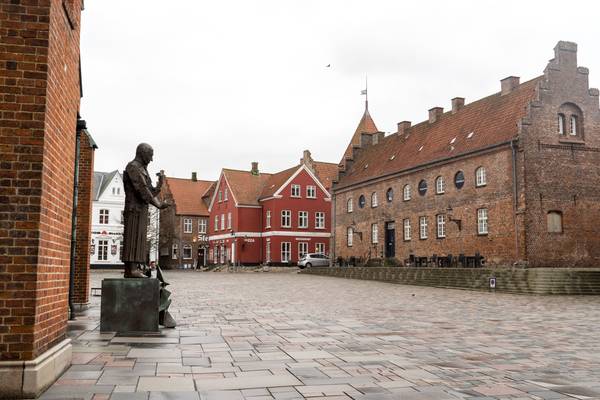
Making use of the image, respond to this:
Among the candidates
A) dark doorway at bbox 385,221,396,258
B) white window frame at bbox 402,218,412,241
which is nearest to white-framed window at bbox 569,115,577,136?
white window frame at bbox 402,218,412,241

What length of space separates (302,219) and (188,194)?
20612 millimetres

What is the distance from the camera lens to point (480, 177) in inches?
1264

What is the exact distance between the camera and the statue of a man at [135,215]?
9164 mm

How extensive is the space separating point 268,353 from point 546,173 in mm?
25512

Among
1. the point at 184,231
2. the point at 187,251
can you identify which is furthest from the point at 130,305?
the point at 184,231

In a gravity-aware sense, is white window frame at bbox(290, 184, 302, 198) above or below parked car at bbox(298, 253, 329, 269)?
above

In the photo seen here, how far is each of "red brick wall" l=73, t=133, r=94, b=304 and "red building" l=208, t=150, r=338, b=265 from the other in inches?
1571

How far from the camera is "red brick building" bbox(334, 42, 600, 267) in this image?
29.1 metres

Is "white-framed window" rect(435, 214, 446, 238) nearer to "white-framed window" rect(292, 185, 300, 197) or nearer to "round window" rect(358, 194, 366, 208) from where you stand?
"round window" rect(358, 194, 366, 208)

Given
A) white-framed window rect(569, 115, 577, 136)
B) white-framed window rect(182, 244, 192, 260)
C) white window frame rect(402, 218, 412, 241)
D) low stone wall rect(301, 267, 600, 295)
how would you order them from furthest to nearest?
white-framed window rect(182, 244, 192, 260)
white window frame rect(402, 218, 412, 241)
white-framed window rect(569, 115, 577, 136)
low stone wall rect(301, 267, 600, 295)

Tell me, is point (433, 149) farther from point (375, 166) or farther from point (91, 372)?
point (91, 372)

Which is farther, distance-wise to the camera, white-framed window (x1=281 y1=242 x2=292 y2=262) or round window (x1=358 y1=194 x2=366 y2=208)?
white-framed window (x1=281 y1=242 x2=292 y2=262)

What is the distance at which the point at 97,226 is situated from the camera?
2399 inches

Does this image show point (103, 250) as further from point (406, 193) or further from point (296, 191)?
point (406, 193)
